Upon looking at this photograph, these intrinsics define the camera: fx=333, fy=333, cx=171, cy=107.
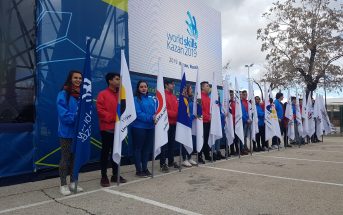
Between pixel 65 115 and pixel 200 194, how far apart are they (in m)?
2.30

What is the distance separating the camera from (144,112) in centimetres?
624

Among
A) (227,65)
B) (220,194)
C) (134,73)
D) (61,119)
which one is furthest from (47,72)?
(227,65)

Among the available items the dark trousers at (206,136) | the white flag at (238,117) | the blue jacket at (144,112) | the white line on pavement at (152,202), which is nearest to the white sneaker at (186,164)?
the dark trousers at (206,136)

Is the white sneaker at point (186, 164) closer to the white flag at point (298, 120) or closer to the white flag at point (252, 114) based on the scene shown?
the white flag at point (252, 114)

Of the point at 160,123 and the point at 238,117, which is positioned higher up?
the point at 238,117

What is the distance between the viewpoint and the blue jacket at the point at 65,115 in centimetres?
493

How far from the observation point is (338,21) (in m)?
21.5

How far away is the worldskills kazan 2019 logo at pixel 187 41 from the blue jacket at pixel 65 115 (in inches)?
214

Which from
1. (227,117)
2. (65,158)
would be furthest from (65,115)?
(227,117)

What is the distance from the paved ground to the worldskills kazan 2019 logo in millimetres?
Result: 4611

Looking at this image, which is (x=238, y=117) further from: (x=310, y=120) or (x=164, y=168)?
(x=310, y=120)

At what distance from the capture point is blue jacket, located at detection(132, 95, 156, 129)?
6156mm

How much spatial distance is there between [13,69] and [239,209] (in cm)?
426

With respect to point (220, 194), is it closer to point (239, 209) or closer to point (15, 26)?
point (239, 209)
